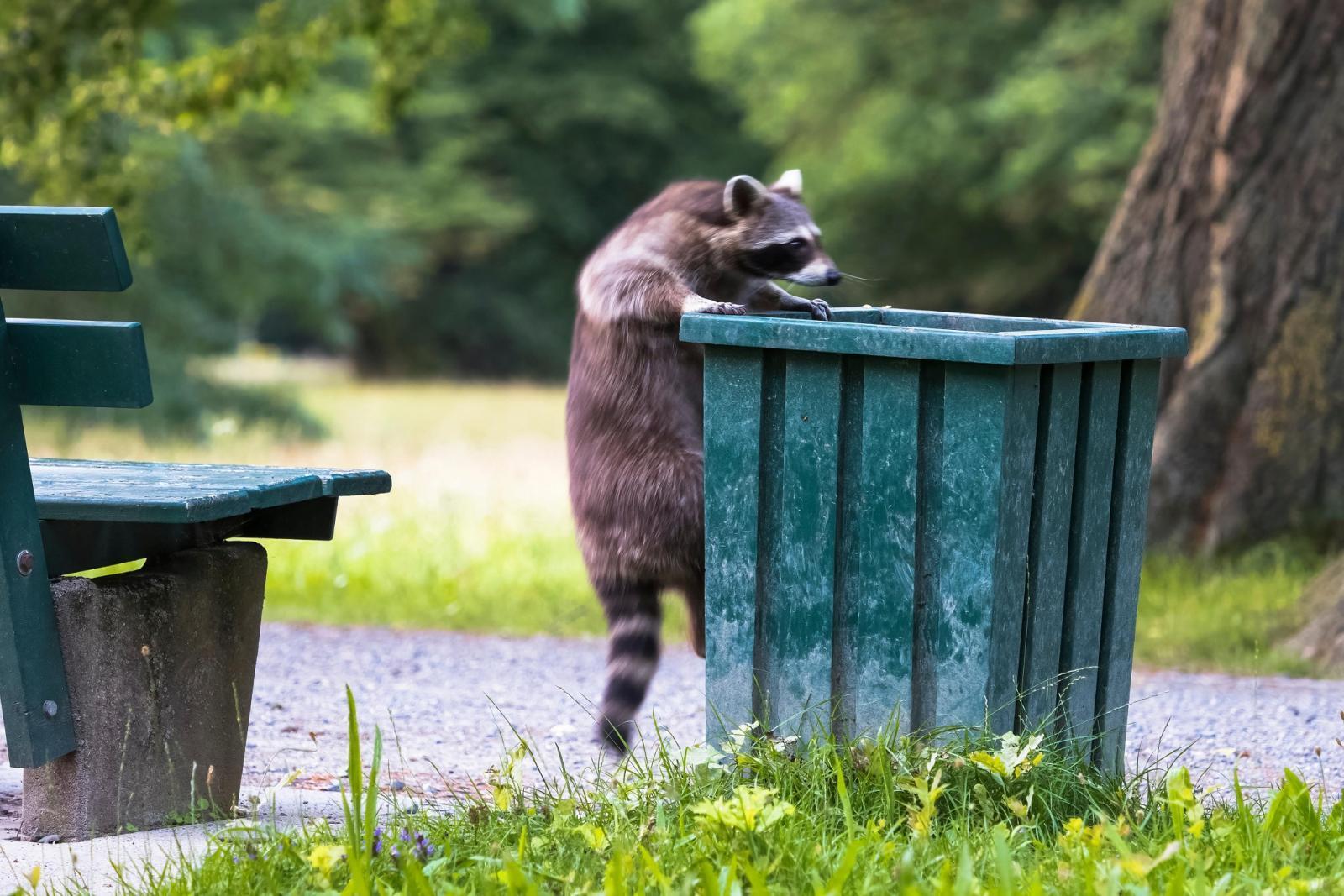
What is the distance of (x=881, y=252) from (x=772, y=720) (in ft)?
68.5

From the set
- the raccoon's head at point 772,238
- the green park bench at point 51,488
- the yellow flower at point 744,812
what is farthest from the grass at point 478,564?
the green park bench at point 51,488

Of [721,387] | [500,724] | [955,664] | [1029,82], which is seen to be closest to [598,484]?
[721,387]

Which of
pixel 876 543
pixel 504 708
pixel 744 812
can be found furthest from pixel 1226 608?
pixel 744 812

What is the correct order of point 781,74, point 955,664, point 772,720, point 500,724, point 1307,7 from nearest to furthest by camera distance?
point 955,664
point 772,720
point 500,724
point 1307,7
point 781,74

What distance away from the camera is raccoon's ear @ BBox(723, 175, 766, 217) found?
4.23 metres

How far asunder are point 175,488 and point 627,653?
3.94 feet

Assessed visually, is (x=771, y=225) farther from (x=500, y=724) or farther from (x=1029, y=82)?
(x=1029, y=82)

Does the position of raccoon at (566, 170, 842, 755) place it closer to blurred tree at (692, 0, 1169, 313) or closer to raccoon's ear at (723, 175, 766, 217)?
raccoon's ear at (723, 175, 766, 217)

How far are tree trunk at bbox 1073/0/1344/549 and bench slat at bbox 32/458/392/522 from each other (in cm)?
514

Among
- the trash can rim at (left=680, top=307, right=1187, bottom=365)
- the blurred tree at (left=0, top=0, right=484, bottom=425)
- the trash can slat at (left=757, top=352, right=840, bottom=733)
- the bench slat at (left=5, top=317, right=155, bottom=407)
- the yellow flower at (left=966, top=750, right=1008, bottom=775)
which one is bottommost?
the yellow flower at (left=966, top=750, right=1008, bottom=775)

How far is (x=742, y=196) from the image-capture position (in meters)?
4.26

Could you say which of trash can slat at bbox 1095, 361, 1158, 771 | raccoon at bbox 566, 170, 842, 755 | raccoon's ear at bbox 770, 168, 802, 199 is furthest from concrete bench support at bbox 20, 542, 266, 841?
trash can slat at bbox 1095, 361, 1158, 771

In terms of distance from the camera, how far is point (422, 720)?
17.5 ft

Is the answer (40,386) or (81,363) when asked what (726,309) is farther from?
(40,386)
